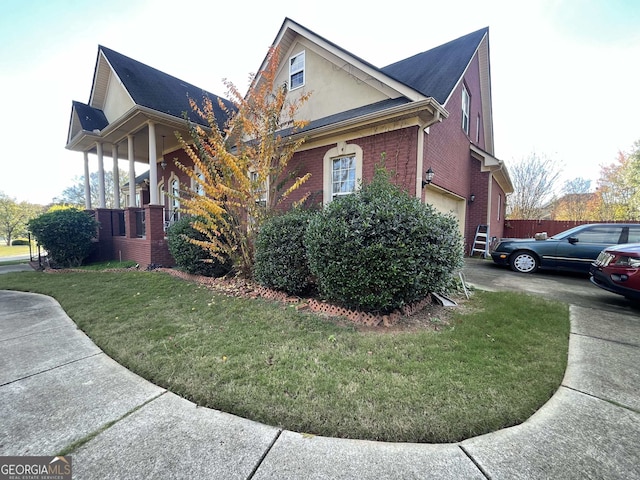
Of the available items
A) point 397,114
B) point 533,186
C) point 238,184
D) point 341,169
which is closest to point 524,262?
point 397,114

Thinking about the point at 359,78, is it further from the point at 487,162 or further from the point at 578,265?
the point at 578,265

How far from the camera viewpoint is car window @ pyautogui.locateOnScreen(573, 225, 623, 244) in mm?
6383

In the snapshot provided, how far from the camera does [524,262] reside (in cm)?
761

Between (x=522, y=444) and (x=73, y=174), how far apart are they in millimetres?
64309

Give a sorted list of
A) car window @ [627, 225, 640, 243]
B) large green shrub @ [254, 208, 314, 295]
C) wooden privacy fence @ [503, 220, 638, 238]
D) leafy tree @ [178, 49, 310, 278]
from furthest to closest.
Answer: wooden privacy fence @ [503, 220, 638, 238]
car window @ [627, 225, 640, 243]
leafy tree @ [178, 49, 310, 278]
large green shrub @ [254, 208, 314, 295]

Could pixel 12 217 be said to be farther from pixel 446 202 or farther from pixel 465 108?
pixel 465 108

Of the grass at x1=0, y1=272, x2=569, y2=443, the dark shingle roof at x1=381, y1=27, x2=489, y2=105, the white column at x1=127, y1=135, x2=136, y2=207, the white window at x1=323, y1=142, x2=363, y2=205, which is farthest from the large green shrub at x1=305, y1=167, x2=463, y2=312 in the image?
the white column at x1=127, y1=135, x2=136, y2=207

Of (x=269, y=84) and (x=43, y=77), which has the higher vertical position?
(x=43, y=77)

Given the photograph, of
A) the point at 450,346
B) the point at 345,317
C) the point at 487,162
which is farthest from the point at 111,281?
the point at 487,162

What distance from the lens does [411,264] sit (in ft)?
11.4

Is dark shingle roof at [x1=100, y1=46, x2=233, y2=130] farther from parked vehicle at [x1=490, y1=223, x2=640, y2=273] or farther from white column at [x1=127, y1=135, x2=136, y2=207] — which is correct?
parked vehicle at [x1=490, y1=223, x2=640, y2=273]

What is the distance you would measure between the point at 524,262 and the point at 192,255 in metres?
9.18

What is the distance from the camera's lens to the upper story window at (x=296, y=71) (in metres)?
8.70

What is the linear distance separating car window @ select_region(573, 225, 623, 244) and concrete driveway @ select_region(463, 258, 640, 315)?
1067mm
